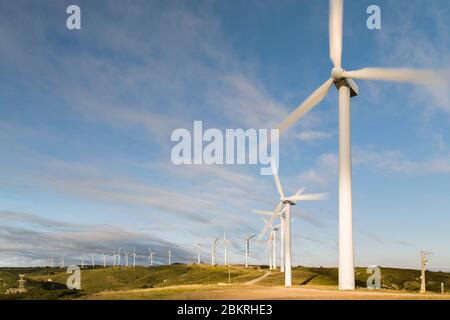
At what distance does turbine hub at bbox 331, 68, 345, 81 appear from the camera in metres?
67.6

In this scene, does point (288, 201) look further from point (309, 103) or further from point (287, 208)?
point (309, 103)

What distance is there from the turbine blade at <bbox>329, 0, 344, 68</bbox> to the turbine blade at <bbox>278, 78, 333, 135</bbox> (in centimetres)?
362

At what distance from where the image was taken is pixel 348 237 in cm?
6188

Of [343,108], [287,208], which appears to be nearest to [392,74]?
[343,108]

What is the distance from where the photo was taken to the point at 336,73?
2670 inches

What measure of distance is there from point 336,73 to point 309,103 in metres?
5.83

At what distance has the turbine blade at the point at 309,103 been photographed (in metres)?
69.6

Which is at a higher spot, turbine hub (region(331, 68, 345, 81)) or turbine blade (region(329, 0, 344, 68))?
turbine blade (region(329, 0, 344, 68))

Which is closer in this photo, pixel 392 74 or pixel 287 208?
pixel 392 74

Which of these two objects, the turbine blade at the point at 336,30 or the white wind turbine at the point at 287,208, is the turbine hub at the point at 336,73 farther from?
the white wind turbine at the point at 287,208

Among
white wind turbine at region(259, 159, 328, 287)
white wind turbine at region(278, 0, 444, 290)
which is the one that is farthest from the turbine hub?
white wind turbine at region(259, 159, 328, 287)

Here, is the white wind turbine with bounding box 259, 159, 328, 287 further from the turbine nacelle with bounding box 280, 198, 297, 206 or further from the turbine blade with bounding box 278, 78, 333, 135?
the turbine blade with bounding box 278, 78, 333, 135
